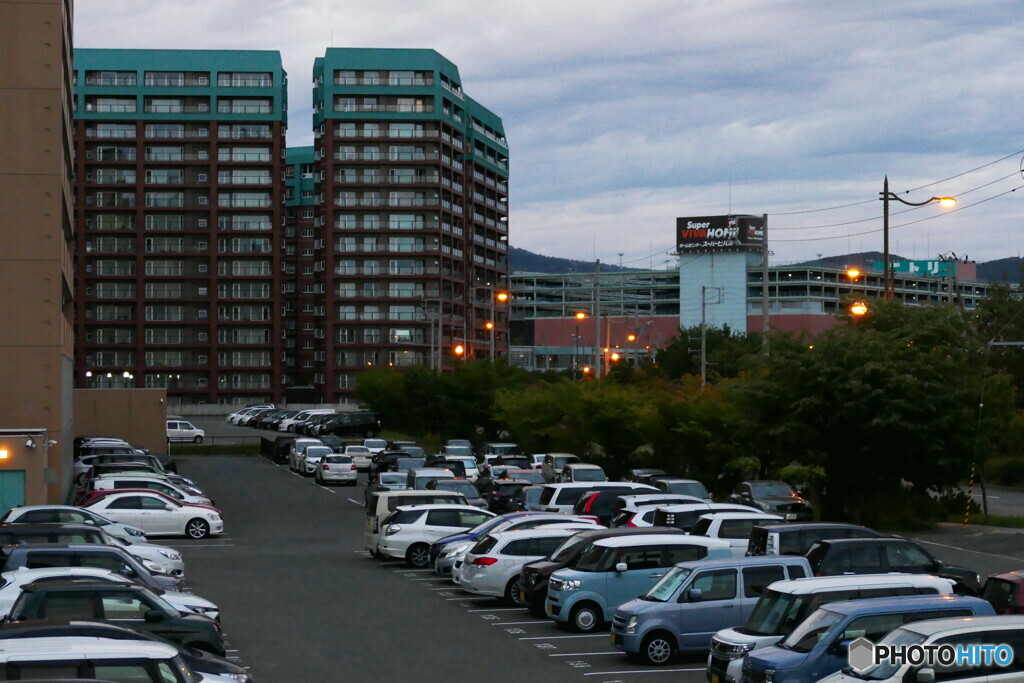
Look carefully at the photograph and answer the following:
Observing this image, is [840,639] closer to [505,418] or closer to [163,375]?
[505,418]

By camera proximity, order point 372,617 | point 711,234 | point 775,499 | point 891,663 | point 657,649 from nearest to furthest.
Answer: point 891,663, point 657,649, point 372,617, point 775,499, point 711,234

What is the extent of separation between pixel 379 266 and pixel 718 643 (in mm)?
104429

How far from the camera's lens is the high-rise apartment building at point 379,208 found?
384 ft

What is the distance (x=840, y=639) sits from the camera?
14141 millimetres

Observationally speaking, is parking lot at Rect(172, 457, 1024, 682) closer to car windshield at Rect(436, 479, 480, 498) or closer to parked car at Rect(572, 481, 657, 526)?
car windshield at Rect(436, 479, 480, 498)

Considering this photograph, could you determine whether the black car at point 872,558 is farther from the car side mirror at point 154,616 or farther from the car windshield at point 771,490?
the car windshield at point 771,490

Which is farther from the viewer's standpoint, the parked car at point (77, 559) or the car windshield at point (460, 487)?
the car windshield at point (460, 487)

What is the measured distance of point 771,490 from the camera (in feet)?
122

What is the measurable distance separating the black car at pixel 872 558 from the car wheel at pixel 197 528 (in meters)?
21.8

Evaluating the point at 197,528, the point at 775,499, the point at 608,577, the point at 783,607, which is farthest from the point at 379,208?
the point at 783,607

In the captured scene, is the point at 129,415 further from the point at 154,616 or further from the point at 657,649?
the point at 657,649

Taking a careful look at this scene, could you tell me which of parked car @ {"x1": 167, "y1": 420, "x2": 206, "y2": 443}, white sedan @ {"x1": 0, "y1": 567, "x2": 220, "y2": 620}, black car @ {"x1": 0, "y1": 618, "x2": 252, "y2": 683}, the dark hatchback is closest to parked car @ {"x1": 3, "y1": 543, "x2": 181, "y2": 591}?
white sedan @ {"x1": 0, "y1": 567, "x2": 220, "y2": 620}

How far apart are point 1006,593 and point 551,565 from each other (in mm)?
7947

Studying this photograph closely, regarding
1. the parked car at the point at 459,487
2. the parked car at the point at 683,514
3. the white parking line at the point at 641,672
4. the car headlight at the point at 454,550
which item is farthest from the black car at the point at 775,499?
the white parking line at the point at 641,672
